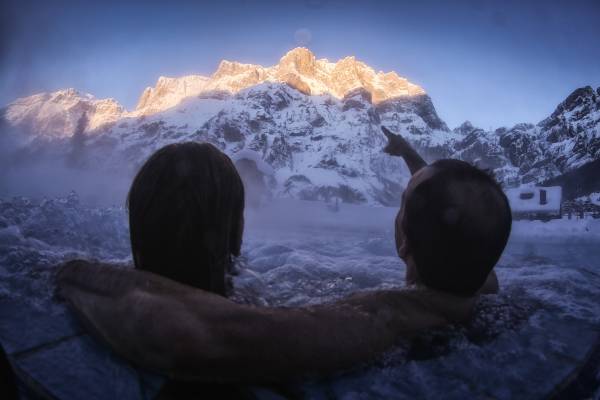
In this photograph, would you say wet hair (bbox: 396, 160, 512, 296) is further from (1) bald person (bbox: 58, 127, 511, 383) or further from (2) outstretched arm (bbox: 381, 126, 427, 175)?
(2) outstretched arm (bbox: 381, 126, 427, 175)

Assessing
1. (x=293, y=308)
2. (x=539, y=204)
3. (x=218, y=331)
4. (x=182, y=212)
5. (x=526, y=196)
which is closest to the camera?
(x=218, y=331)

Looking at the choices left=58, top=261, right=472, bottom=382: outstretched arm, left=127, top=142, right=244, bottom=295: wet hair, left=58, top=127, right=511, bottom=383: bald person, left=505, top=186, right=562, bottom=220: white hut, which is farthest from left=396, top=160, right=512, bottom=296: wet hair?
left=505, top=186, right=562, bottom=220: white hut

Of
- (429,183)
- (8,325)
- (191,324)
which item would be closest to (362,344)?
(191,324)

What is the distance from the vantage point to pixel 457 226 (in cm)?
162

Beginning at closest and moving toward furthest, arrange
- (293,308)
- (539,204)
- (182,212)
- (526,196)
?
(293,308)
(182,212)
(539,204)
(526,196)

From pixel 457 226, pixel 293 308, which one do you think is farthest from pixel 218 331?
pixel 457 226

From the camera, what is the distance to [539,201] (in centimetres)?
3050

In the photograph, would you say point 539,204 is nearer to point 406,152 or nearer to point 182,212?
point 406,152

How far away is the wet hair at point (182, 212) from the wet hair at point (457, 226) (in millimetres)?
915

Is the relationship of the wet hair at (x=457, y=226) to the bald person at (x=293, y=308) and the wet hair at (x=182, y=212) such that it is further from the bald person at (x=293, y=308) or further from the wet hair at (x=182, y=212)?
the wet hair at (x=182, y=212)

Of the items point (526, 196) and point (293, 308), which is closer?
point (293, 308)

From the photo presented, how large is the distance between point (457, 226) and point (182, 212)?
1193 millimetres

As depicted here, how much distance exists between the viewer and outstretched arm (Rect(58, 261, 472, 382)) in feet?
3.81

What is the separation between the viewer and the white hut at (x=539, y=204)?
28797 millimetres
